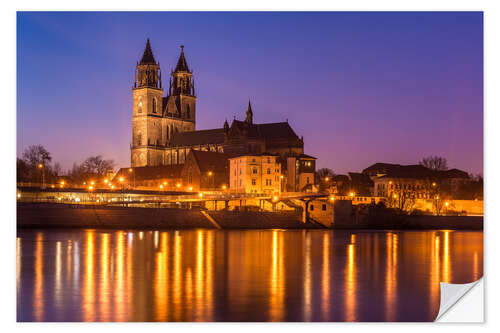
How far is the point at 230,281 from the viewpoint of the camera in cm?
2023

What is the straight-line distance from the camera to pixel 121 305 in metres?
15.0

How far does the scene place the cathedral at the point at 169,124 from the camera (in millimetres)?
117062

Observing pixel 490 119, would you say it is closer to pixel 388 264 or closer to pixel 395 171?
pixel 388 264

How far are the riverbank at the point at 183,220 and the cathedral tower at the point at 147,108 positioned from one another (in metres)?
69.9

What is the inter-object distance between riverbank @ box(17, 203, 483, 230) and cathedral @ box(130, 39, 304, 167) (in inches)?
1843

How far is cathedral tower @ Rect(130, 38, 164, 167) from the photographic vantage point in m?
128

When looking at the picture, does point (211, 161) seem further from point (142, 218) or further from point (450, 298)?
point (450, 298)

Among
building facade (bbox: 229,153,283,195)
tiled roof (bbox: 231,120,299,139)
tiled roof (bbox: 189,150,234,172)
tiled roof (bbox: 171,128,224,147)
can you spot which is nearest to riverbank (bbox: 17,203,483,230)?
building facade (bbox: 229,153,283,195)

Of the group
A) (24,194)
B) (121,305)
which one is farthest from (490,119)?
(24,194)

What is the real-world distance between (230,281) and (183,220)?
37.5 metres

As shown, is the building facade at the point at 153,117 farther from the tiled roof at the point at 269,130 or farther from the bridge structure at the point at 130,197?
the bridge structure at the point at 130,197

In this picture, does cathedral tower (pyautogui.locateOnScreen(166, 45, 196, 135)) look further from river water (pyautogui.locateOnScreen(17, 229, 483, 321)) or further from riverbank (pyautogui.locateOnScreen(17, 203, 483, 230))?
river water (pyautogui.locateOnScreen(17, 229, 483, 321))

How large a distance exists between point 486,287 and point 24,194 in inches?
1817

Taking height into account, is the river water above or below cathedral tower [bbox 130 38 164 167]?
below
